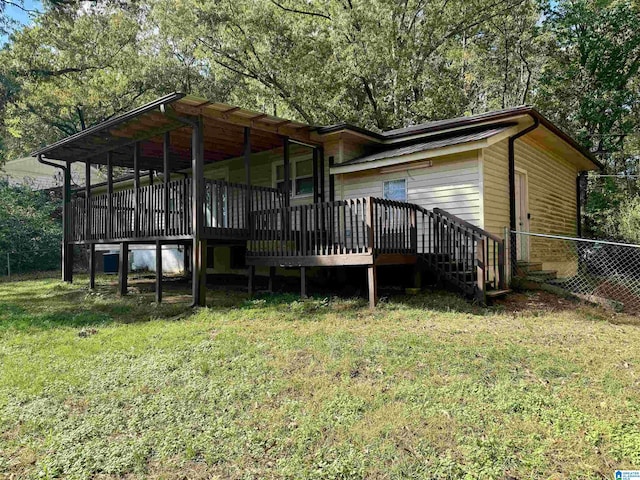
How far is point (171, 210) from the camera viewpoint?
8547mm

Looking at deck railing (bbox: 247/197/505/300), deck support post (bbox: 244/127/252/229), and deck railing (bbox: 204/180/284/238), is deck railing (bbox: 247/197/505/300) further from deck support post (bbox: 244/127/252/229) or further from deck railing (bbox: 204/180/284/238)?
deck railing (bbox: 204/180/284/238)

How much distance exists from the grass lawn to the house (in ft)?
5.52

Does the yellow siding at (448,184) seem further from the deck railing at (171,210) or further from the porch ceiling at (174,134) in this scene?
the deck railing at (171,210)

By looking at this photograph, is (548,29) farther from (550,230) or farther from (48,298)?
(48,298)

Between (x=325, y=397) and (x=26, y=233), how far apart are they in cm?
1726

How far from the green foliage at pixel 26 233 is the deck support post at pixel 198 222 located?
12.0 m

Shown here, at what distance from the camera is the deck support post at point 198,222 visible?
771cm

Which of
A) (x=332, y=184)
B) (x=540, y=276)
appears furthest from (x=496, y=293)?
(x=332, y=184)

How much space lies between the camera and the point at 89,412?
3.48 metres

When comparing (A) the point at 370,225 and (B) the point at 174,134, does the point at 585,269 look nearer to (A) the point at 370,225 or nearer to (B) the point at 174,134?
(A) the point at 370,225

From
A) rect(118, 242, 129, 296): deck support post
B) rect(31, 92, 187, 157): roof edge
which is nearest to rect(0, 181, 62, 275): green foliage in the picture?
rect(31, 92, 187, 157): roof edge

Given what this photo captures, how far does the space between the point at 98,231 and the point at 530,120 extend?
1019cm

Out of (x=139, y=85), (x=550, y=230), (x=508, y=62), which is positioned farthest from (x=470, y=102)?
(x=139, y=85)

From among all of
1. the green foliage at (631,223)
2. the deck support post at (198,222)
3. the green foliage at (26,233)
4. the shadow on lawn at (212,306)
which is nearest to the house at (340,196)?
the deck support post at (198,222)
